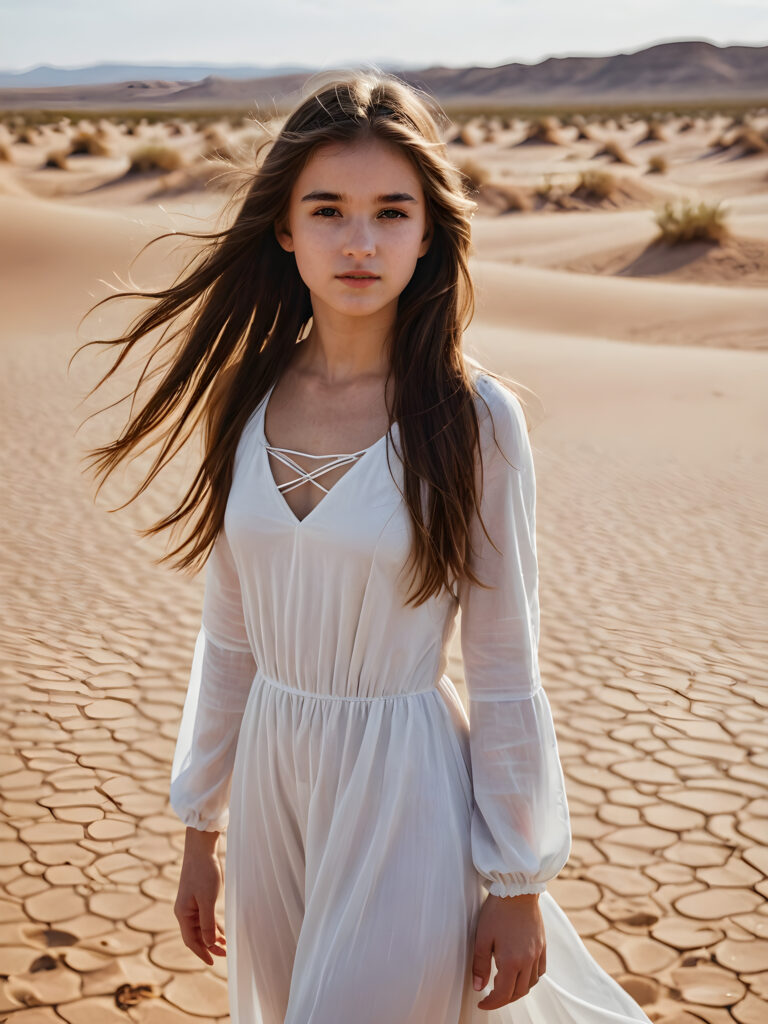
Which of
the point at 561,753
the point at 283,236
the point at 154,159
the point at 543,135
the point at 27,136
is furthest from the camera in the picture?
the point at 543,135

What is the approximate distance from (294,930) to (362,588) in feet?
2.06

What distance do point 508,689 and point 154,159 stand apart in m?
31.1

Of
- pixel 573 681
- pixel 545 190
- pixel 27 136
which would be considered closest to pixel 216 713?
pixel 573 681

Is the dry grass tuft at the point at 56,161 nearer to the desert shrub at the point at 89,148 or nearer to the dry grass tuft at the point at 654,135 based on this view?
the desert shrub at the point at 89,148

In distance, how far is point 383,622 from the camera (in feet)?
5.97

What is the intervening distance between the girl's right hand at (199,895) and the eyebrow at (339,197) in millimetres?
1153

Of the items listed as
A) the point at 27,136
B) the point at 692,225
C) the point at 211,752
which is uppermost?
the point at 27,136

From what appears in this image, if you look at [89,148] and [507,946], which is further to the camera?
[89,148]

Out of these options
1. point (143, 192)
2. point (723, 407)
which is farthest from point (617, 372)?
point (143, 192)

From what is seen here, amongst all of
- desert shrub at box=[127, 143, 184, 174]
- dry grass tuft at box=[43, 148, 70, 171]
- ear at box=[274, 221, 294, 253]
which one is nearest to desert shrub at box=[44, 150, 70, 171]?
dry grass tuft at box=[43, 148, 70, 171]

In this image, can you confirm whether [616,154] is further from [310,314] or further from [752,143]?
[310,314]

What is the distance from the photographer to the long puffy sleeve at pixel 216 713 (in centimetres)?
211

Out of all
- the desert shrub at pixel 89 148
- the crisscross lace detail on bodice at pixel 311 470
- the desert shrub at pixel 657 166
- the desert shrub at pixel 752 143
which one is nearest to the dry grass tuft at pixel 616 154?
the desert shrub at pixel 657 166

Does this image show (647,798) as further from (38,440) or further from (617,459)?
(38,440)
